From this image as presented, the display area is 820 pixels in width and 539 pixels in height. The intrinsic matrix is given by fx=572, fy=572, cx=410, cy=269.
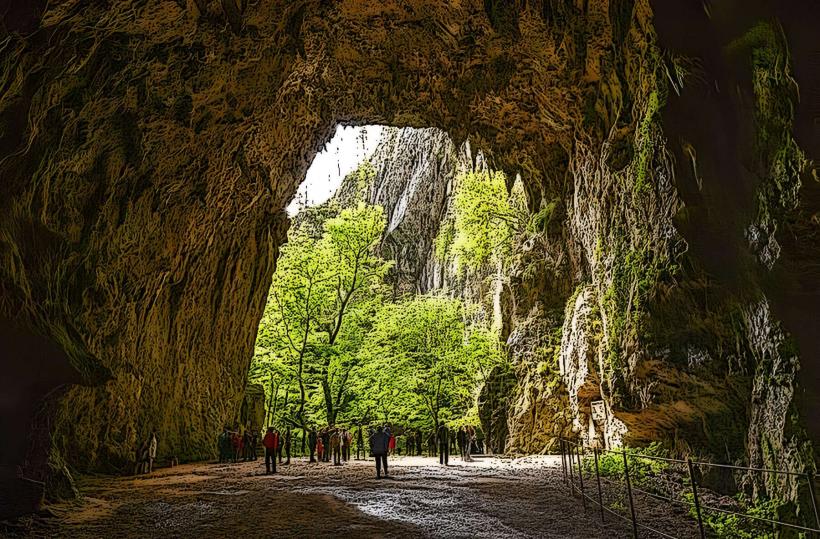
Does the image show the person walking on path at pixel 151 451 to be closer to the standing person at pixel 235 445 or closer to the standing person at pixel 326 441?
the standing person at pixel 235 445

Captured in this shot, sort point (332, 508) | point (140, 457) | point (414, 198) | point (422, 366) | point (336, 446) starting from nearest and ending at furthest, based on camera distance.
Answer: point (332, 508) → point (140, 457) → point (336, 446) → point (422, 366) → point (414, 198)

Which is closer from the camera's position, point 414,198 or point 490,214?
point 490,214

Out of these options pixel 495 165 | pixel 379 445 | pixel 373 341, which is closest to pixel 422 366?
pixel 373 341

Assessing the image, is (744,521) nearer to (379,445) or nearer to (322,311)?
(379,445)

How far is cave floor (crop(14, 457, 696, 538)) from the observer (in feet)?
26.2

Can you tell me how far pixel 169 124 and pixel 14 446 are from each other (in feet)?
27.6

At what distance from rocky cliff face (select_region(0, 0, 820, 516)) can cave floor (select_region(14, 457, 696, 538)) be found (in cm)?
239

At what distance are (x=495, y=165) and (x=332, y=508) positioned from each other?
1695 cm

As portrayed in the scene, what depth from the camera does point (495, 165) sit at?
77.3ft

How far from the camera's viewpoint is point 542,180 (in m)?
22.3

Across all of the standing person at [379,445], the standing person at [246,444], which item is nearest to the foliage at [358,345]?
the standing person at [246,444]

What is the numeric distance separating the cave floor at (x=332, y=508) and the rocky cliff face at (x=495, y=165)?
2391 millimetres

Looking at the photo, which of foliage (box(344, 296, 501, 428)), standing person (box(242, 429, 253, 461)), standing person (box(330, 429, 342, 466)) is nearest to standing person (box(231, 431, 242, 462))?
standing person (box(242, 429, 253, 461))

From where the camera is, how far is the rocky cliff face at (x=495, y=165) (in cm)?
839
